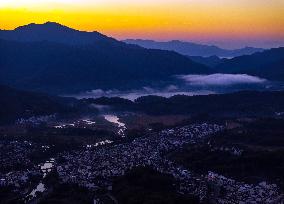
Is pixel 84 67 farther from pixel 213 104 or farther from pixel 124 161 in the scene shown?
pixel 124 161

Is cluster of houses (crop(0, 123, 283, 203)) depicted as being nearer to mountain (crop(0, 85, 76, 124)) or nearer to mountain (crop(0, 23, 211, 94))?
mountain (crop(0, 85, 76, 124))

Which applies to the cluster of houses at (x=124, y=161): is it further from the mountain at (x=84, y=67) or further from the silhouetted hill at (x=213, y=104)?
the mountain at (x=84, y=67)

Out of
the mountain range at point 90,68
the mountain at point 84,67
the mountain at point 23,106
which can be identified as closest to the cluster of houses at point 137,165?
the mountain at point 23,106

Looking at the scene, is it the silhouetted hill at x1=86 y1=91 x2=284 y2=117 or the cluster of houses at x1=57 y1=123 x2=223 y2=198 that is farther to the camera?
the silhouetted hill at x1=86 y1=91 x2=284 y2=117

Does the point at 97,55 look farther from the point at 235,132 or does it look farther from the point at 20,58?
the point at 235,132

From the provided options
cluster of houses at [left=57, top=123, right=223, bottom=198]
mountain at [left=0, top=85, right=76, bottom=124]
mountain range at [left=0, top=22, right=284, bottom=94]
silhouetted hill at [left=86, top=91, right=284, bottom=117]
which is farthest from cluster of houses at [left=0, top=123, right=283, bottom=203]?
mountain range at [left=0, top=22, right=284, bottom=94]

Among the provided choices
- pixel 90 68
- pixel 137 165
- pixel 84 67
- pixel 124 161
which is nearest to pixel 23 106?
pixel 124 161

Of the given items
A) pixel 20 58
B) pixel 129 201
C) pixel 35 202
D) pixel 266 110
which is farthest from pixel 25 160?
pixel 20 58
